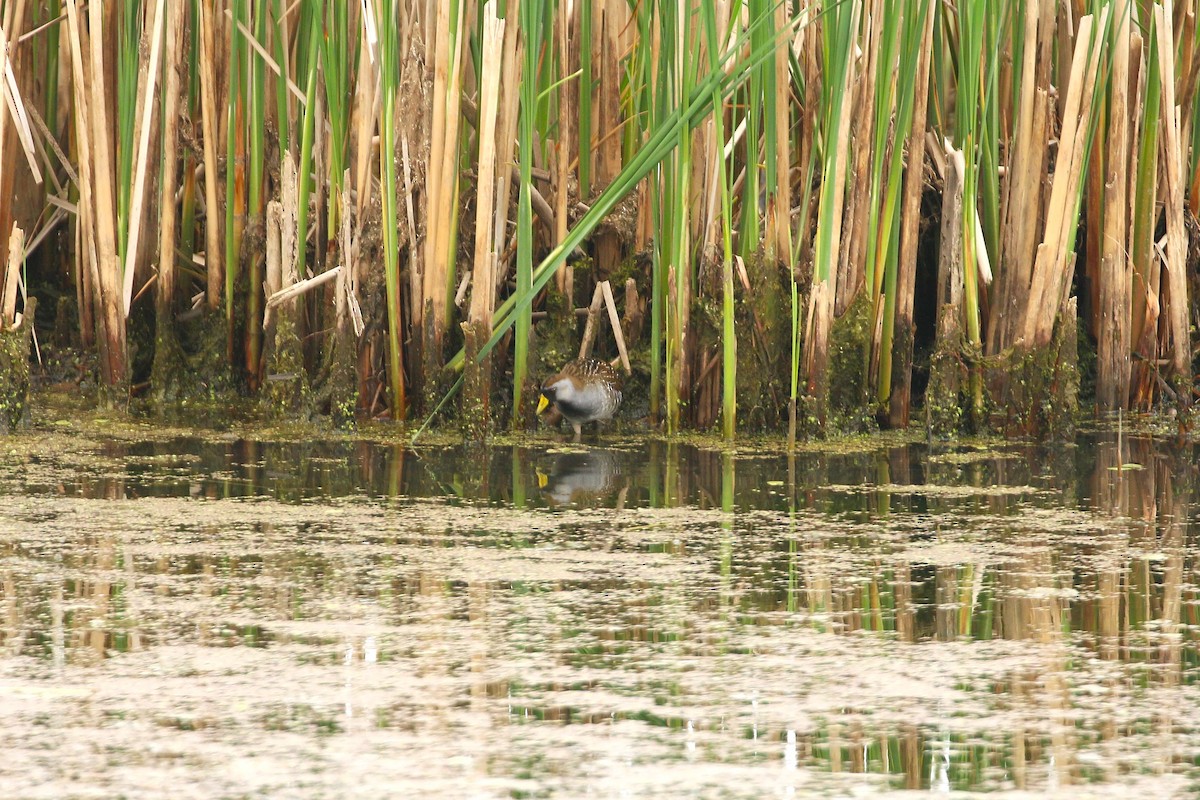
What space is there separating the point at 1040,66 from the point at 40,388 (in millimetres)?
3657

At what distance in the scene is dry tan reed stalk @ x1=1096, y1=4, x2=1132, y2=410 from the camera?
5430 mm

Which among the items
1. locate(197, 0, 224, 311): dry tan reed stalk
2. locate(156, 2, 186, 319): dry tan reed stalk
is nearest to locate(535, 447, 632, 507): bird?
locate(197, 0, 224, 311): dry tan reed stalk

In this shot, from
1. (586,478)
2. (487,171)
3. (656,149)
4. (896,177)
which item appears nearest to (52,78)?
(487,171)

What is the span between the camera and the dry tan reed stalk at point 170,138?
5.56m

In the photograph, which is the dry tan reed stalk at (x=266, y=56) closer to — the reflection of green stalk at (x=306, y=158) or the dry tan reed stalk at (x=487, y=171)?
the reflection of green stalk at (x=306, y=158)

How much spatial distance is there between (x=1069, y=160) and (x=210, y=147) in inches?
107

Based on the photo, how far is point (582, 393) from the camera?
5289mm

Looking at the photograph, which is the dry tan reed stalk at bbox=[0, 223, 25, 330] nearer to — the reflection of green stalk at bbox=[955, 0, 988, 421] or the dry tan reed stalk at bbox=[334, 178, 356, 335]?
the dry tan reed stalk at bbox=[334, 178, 356, 335]

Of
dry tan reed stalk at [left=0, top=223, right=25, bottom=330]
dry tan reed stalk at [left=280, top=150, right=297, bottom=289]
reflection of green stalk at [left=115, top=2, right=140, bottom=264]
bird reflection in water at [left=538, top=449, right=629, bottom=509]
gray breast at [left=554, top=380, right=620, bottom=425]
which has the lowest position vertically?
bird reflection in water at [left=538, top=449, right=629, bottom=509]

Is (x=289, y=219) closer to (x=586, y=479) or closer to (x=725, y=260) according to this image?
(x=725, y=260)

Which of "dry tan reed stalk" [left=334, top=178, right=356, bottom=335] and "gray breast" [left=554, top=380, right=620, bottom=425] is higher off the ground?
"dry tan reed stalk" [left=334, top=178, right=356, bottom=335]

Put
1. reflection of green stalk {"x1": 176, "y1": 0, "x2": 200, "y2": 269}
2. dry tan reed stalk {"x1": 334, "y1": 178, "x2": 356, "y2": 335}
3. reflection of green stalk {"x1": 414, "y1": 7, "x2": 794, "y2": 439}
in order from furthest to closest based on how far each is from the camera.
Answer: reflection of green stalk {"x1": 176, "y1": 0, "x2": 200, "y2": 269}
dry tan reed stalk {"x1": 334, "y1": 178, "x2": 356, "y2": 335}
reflection of green stalk {"x1": 414, "y1": 7, "x2": 794, "y2": 439}

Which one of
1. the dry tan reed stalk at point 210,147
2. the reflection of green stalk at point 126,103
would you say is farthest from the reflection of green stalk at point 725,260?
the reflection of green stalk at point 126,103

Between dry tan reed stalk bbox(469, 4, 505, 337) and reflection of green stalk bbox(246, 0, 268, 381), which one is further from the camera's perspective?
reflection of green stalk bbox(246, 0, 268, 381)
